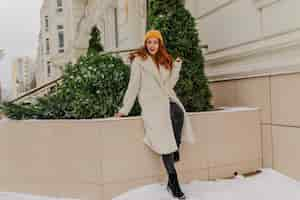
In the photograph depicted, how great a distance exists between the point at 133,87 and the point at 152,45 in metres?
0.51

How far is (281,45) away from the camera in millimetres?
4258

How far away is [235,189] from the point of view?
4.00m

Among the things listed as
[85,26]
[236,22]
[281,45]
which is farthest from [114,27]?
[281,45]

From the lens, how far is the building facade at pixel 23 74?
1553 cm

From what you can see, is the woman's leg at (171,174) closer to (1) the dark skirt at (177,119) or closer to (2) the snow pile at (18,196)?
(1) the dark skirt at (177,119)

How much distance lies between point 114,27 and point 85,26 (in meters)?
2.43

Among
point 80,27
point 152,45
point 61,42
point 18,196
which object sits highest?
point 80,27

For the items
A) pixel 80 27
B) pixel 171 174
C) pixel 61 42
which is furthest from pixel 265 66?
pixel 61 42

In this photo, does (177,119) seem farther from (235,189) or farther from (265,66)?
(265,66)

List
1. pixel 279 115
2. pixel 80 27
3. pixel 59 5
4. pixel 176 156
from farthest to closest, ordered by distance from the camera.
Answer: pixel 59 5 < pixel 80 27 < pixel 279 115 < pixel 176 156

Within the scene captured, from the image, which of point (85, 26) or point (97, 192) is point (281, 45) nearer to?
point (97, 192)

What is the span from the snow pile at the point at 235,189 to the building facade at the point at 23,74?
11798 millimetres

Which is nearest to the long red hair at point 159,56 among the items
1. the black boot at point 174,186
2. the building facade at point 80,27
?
the black boot at point 174,186

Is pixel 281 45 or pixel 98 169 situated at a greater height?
pixel 281 45
